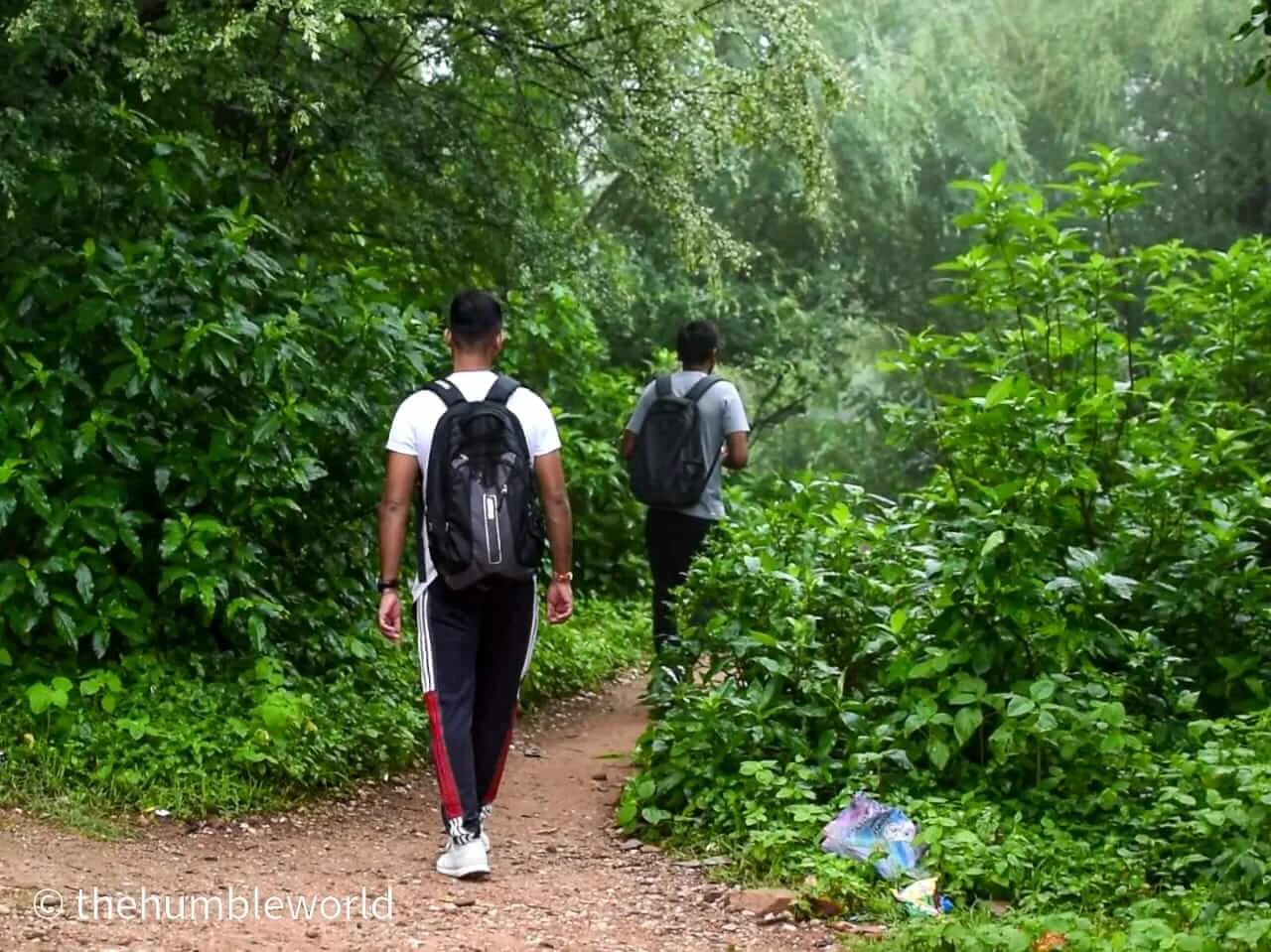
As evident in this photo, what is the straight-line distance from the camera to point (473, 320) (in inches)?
205

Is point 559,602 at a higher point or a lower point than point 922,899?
higher

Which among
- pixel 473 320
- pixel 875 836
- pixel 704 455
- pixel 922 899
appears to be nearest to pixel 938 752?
pixel 875 836

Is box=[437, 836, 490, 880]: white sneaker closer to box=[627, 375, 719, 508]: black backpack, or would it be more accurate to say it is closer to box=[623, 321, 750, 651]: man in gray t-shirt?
box=[623, 321, 750, 651]: man in gray t-shirt

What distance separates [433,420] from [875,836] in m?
1.90

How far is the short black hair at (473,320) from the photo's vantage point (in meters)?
5.21

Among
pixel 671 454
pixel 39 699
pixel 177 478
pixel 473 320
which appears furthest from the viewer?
pixel 671 454

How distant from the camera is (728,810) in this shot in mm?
5453

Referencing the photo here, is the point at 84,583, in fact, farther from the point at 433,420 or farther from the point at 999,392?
the point at 999,392

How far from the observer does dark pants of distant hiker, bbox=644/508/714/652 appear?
746 centimetres

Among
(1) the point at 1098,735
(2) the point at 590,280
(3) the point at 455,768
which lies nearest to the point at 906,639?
(1) the point at 1098,735

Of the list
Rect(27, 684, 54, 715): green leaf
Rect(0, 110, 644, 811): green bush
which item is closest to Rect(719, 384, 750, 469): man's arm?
Rect(0, 110, 644, 811): green bush

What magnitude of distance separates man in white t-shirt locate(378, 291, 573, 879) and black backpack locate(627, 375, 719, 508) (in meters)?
2.07

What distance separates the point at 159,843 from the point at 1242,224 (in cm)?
1718

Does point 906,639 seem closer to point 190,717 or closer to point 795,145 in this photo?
point 190,717
